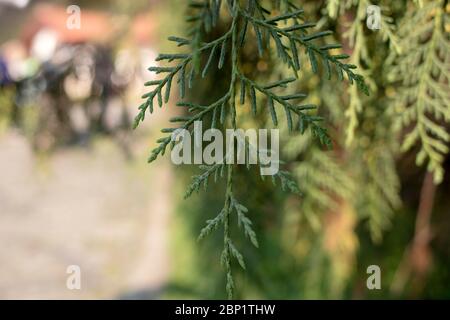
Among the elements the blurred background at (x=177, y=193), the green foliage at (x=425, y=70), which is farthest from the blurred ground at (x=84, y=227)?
the green foliage at (x=425, y=70)

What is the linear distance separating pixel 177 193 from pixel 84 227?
5.25 m

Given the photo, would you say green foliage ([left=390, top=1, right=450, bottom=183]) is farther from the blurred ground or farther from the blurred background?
the blurred ground

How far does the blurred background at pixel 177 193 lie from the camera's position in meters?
1.58

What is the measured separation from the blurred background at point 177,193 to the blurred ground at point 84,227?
0.03 metres

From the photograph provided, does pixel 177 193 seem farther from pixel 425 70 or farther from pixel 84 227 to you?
pixel 84 227

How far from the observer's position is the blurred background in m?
1.58

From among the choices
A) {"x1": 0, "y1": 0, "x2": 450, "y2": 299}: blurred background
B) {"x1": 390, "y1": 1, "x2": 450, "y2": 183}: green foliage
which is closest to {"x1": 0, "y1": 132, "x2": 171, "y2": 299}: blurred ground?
{"x1": 0, "y1": 0, "x2": 450, "y2": 299}: blurred background

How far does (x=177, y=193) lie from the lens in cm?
353

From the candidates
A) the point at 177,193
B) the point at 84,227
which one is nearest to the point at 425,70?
the point at 177,193

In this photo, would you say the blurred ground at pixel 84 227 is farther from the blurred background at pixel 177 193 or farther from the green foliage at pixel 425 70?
the green foliage at pixel 425 70
